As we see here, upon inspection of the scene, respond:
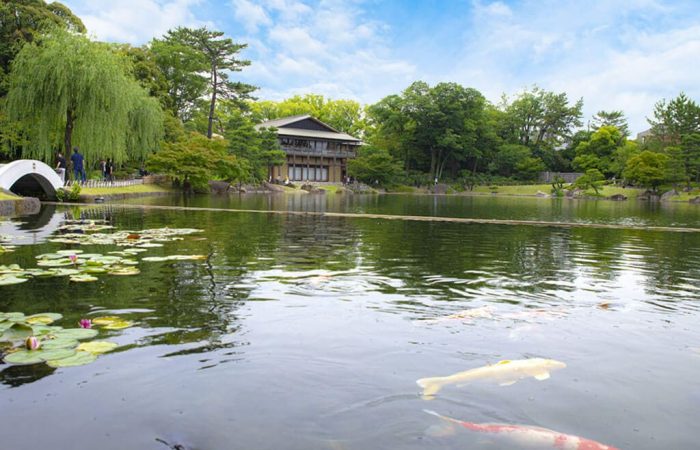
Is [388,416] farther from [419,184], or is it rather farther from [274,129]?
[419,184]

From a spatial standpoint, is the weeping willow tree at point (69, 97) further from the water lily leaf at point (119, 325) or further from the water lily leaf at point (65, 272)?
the water lily leaf at point (119, 325)

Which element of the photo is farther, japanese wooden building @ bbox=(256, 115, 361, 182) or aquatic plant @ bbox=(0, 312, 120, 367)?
japanese wooden building @ bbox=(256, 115, 361, 182)

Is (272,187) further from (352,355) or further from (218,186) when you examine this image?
(352,355)

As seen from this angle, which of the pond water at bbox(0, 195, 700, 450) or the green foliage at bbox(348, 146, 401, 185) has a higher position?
the green foliage at bbox(348, 146, 401, 185)

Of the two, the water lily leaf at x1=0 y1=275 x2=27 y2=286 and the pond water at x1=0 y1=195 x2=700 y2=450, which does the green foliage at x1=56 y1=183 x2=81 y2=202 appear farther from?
the water lily leaf at x1=0 y1=275 x2=27 y2=286

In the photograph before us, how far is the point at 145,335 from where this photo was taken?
14.1ft

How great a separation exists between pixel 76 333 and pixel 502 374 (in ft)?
10.3

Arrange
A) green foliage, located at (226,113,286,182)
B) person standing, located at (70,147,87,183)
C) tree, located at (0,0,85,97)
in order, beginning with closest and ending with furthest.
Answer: person standing, located at (70,147,87,183), tree, located at (0,0,85,97), green foliage, located at (226,113,286,182)

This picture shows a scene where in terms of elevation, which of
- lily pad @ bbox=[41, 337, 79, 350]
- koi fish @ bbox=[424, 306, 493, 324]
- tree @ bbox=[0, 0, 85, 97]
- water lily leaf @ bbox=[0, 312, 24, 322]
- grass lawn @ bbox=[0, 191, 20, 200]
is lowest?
koi fish @ bbox=[424, 306, 493, 324]

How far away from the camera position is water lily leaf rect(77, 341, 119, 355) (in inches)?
151

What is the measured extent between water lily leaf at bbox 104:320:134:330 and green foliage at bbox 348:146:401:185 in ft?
165

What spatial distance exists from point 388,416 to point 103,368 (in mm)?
1908

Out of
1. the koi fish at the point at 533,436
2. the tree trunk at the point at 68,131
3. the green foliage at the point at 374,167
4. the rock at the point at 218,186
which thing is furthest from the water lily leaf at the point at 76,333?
the green foliage at the point at 374,167

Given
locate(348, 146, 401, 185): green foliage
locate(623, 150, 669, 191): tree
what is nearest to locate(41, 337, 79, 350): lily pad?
locate(623, 150, 669, 191): tree
